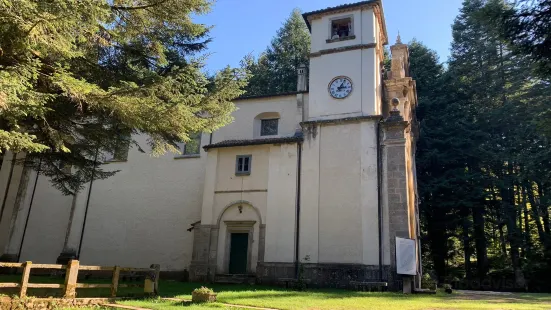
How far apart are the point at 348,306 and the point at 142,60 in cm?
961

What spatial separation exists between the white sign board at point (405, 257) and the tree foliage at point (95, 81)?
902 cm

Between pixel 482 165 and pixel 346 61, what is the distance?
15.6m

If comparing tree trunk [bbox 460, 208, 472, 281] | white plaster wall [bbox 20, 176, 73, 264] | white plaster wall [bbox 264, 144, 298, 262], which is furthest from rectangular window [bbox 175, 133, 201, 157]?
tree trunk [bbox 460, 208, 472, 281]

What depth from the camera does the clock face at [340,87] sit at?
66.5 ft

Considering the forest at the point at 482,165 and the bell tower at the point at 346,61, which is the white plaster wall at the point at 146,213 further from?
the forest at the point at 482,165

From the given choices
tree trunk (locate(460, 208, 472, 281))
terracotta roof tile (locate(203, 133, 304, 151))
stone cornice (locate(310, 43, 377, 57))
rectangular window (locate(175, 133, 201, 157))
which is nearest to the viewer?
terracotta roof tile (locate(203, 133, 304, 151))

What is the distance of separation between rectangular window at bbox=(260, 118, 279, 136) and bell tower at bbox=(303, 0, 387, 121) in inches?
86.5

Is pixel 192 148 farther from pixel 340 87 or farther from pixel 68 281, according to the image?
pixel 68 281

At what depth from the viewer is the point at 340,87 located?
67.3 feet

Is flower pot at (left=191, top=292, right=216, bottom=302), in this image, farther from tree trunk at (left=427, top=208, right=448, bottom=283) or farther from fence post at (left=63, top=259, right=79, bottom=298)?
tree trunk at (left=427, top=208, right=448, bottom=283)

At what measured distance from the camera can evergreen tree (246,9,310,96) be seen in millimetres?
36531

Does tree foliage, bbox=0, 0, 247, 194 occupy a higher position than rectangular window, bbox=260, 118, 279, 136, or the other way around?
rectangular window, bbox=260, 118, 279, 136

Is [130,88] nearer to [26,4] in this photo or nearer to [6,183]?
[26,4]

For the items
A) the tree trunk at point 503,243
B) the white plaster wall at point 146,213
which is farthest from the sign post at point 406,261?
the tree trunk at point 503,243
